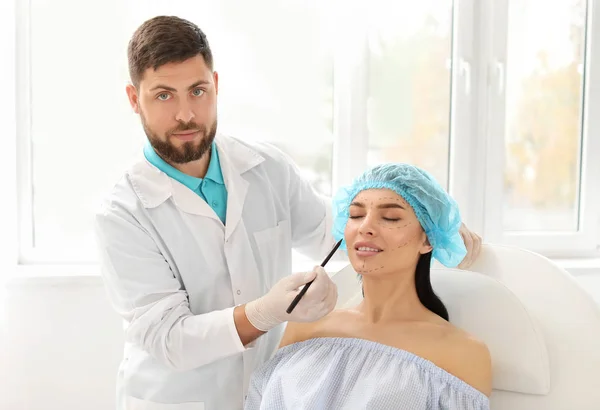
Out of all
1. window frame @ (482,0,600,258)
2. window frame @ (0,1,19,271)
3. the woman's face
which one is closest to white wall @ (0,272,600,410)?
window frame @ (0,1,19,271)

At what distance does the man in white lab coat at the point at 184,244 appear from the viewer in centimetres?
160

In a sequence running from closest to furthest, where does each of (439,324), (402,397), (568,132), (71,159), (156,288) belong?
(402,397)
(439,324)
(156,288)
(71,159)
(568,132)

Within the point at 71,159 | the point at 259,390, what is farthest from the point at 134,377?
the point at 71,159

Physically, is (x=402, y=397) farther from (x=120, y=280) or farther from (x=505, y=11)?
(x=505, y=11)

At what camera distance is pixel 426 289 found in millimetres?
1569

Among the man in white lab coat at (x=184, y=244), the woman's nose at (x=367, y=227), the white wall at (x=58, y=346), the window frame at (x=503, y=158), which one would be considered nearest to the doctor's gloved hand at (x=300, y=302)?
the man in white lab coat at (x=184, y=244)

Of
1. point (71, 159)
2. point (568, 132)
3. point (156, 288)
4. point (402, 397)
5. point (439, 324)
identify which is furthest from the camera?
point (568, 132)

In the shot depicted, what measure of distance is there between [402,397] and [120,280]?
0.72m

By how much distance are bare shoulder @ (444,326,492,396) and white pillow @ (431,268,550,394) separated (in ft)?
0.29

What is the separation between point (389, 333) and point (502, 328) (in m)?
0.25

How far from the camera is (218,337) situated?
154cm

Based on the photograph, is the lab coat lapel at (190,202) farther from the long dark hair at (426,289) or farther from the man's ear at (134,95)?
the long dark hair at (426,289)

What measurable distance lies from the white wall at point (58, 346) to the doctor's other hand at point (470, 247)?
130cm

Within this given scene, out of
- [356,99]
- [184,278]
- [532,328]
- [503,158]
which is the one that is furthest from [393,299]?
[503,158]
